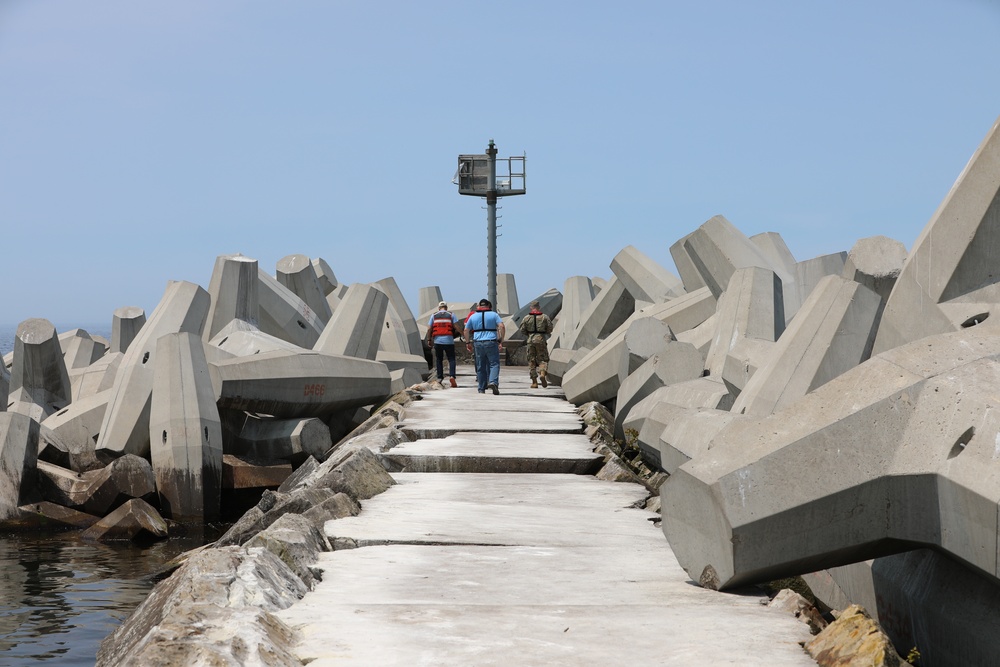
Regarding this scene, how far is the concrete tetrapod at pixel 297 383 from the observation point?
12781 mm

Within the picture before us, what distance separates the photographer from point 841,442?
3328 millimetres

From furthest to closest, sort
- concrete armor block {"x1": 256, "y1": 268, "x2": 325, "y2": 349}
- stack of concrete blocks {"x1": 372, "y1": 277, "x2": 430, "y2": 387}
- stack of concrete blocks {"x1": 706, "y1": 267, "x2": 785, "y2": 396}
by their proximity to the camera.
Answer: concrete armor block {"x1": 256, "y1": 268, "x2": 325, "y2": 349}, stack of concrete blocks {"x1": 372, "y1": 277, "x2": 430, "y2": 387}, stack of concrete blocks {"x1": 706, "y1": 267, "x2": 785, "y2": 396}

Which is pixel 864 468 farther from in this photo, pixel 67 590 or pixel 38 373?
pixel 38 373

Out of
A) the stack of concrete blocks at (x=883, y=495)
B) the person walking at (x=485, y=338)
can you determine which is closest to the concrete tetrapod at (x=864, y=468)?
the stack of concrete blocks at (x=883, y=495)

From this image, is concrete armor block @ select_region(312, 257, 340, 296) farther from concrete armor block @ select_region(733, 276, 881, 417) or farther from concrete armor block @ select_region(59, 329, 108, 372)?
concrete armor block @ select_region(733, 276, 881, 417)

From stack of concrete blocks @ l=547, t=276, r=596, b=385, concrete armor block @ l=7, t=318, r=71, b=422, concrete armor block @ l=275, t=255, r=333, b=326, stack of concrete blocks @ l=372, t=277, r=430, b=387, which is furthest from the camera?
stack of concrete blocks @ l=547, t=276, r=596, b=385

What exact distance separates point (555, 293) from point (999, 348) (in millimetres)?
25277

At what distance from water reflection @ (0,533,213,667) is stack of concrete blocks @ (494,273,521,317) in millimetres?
22089

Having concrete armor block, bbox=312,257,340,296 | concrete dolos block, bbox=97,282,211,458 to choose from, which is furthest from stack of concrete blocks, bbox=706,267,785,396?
concrete armor block, bbox=312,257,340,296

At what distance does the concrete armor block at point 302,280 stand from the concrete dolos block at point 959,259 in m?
15.2

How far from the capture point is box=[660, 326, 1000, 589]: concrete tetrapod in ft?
10.1

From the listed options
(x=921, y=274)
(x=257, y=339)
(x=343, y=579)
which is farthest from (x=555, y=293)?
(x=343, y=579)

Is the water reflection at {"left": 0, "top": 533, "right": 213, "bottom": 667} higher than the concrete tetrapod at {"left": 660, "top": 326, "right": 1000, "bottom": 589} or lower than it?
lower

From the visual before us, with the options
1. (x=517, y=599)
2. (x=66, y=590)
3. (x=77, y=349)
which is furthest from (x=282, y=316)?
(x=517, y=599)
